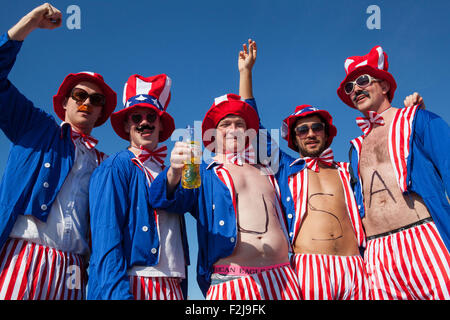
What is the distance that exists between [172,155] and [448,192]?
300cm

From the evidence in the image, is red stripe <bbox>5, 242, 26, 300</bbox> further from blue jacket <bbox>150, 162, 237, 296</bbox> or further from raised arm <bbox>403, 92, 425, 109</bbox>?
raised arm <bbox>403, 92, 425, 109</bbox>

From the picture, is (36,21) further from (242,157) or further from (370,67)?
(370,67)

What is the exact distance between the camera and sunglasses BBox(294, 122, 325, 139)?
533 cm

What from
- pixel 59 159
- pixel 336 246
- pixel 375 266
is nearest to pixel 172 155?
pixel 59 159

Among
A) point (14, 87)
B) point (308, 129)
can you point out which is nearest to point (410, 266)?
point (308, 129)

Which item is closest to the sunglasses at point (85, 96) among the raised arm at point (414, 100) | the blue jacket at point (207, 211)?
the blue jacket at point (207, 211)

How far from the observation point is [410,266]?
4.17 m

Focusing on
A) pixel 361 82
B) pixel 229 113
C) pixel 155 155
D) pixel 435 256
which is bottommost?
pixel 435 256

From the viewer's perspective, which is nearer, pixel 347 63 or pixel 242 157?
pixel 242 157

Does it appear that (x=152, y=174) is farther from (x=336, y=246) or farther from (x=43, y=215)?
(x=336, y=246)

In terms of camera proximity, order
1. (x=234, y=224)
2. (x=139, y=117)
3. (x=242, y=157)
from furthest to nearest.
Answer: (x=242, y=157), (x=139, y=117), (x=234, y=224)

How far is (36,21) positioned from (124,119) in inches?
59.8

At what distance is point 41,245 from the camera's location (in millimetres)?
3773

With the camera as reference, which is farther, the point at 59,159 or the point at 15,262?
the point at 59,159
